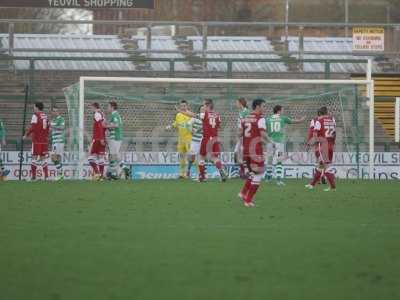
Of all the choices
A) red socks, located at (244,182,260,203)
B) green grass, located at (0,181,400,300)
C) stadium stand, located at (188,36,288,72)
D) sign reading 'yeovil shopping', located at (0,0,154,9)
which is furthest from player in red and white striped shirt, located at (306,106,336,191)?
stadium stand, located at (188,36,288,72)

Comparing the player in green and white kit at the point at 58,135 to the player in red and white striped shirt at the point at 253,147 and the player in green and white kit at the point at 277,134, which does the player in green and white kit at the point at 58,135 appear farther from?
the player in red and white striped shirt at the point at 253,147

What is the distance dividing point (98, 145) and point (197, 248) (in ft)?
58.6

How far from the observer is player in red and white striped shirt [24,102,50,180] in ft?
97.4

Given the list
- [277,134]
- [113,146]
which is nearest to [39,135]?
[113,146]

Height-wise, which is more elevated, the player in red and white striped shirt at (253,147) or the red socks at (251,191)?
the player in red and white striped shirt at (253,147)

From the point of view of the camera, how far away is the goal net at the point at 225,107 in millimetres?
32031

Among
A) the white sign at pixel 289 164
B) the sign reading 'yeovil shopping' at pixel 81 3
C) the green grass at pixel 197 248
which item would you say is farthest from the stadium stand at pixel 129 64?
the green grass at pixel 197 248

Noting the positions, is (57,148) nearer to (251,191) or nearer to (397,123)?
(397,123)

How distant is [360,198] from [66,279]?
41.5ft

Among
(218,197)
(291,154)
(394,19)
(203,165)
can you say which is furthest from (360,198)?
(394,19)

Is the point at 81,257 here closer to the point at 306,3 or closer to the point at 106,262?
the point at 106,262

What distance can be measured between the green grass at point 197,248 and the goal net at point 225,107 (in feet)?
35.6

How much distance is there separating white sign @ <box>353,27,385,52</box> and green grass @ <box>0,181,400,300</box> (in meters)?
17.7

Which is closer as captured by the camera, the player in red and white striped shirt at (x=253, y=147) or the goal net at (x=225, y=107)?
the player in red and white striped shirt at (x=253, y=147)
